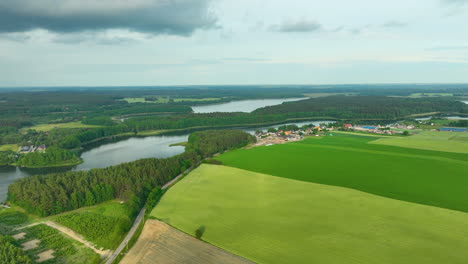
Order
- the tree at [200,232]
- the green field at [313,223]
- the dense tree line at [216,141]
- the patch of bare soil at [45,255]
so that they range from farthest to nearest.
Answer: the dense tree line at [216,141] < the tree at [200,232] < the patch of bare soil at [45,255] < the green field at [313,223]

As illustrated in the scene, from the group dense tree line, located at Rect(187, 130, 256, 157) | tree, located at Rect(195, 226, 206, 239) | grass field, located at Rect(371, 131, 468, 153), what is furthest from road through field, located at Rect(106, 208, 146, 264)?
grass field, located at Rect(371, 131, 468, 153)

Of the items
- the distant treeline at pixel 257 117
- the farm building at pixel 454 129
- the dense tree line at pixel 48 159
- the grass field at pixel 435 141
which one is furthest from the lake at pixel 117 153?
the farm building at pixel 454 129

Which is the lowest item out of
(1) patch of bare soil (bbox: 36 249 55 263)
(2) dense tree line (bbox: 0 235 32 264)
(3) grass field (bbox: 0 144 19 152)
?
(1) patch of bare soil (bbox: 36 249 55 263)

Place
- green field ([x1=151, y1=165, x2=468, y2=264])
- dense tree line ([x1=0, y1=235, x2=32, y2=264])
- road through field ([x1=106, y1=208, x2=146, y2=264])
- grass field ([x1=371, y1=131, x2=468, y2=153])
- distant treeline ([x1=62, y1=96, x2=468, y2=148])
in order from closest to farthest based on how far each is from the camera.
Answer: dense tree line ([x1=0, y1=235, x2=32, y2=264])
green field ([x1=151, y1=165, x2=468, y2=264])
road through field ([x1=106, y1=208, x2=146, y2=264])
grass field ([x1=371, y1=131, x2=468, y2=153])
distant treeline ([x1=62, y1=96, x2=468, y2=148])

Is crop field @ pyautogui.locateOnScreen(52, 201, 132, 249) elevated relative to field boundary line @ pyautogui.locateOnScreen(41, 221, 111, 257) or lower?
elevated

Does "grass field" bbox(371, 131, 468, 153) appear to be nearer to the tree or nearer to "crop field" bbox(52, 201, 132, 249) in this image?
the tree

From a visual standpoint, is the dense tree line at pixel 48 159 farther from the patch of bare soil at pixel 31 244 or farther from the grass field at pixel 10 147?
the patch of bare soil at pixel 31 244

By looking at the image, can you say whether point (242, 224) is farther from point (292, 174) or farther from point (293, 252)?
point (292, 174)

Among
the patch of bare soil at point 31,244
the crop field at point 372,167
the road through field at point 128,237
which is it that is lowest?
the patch of bare soil at point 31,244
